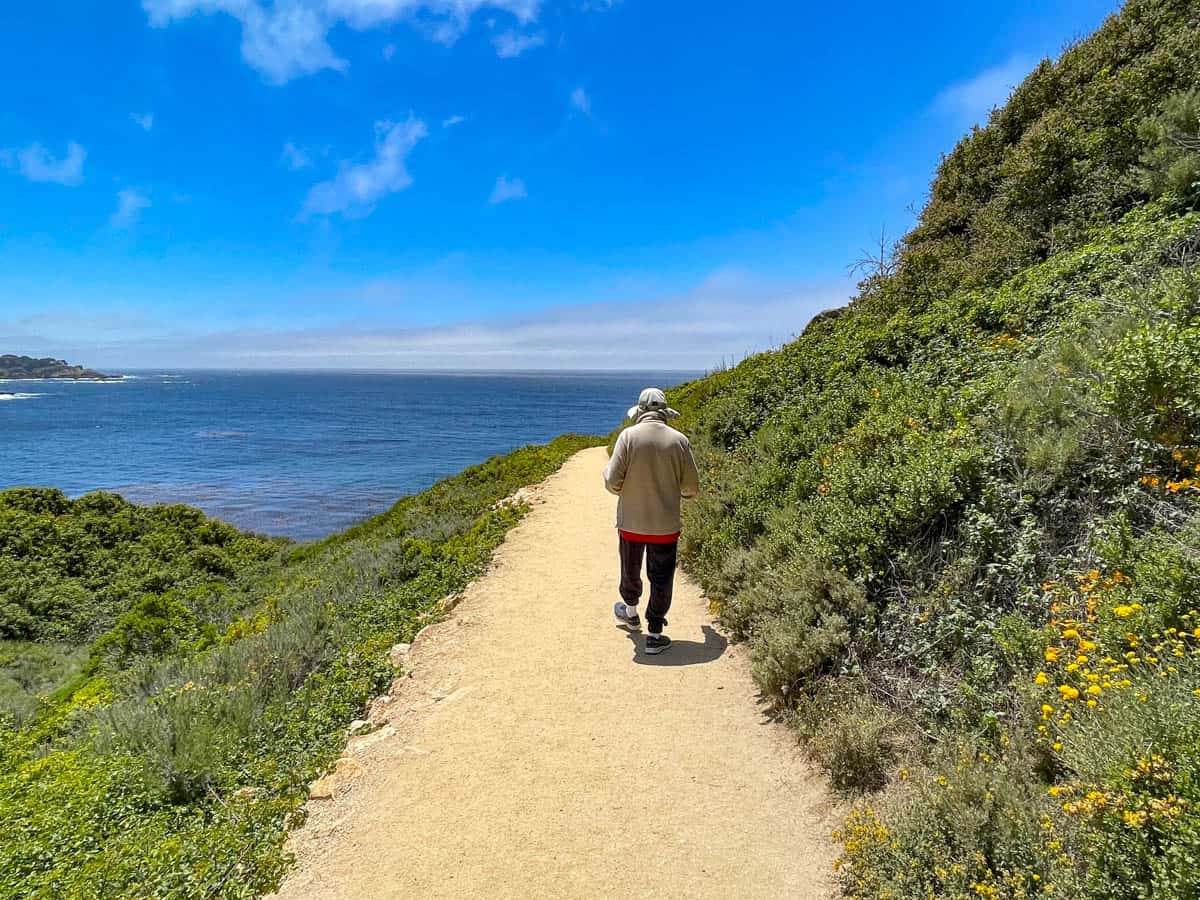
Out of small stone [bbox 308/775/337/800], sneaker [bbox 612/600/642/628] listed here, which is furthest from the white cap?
small stone [bbox 308/775/337/800]

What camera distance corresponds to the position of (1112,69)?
33.3 feet

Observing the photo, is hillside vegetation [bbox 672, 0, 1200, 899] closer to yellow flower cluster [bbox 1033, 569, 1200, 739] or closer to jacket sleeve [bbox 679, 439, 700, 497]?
yellow flower cluster [bbox 1033, 569, 1200, 739]

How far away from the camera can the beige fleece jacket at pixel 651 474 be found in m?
5.08

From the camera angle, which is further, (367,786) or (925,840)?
(367,786)

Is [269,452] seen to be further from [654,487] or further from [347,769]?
[654,487]

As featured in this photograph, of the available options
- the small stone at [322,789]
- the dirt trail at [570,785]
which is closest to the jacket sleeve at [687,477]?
the dirt trail at [570,785]

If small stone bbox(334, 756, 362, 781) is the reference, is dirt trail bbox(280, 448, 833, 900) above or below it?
above

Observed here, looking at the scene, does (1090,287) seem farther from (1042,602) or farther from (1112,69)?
(1112,69)

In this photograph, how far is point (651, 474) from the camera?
201 inches

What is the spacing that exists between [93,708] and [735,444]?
927 cm

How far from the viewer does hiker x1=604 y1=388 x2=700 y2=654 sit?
5090 mm

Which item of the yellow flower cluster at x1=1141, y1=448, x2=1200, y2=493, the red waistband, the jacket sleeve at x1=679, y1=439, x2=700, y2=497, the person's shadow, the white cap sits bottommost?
the person's shadow

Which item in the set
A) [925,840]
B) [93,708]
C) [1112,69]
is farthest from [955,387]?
[93,708]

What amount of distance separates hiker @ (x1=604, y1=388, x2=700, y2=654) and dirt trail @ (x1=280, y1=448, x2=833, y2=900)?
71 cm
